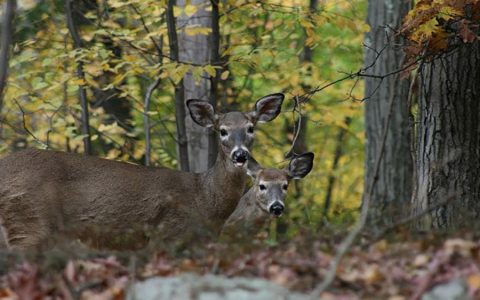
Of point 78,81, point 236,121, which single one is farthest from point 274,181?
point 78,81

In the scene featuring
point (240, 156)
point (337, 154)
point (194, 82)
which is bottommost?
point (337, 154)

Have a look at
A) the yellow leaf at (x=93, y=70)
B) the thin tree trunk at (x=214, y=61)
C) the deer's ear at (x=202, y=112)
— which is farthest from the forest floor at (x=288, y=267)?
the yellow leaf at (x=93, y=70)

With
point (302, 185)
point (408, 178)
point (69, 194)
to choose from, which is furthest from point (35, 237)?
point (302, 185)

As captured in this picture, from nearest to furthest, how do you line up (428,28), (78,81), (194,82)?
(428,28)
(78,81)
(194,82)

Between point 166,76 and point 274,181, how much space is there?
1622 mm

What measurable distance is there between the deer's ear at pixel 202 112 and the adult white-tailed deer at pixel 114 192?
0.03ft

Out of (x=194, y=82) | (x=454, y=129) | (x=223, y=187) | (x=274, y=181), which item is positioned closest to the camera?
(x=454, y=129)

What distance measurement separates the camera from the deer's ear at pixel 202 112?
939 centimetres

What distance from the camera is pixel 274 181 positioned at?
9.48 meters

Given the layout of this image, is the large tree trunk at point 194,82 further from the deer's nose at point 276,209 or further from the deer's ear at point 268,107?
the deer's nose at point 276,209

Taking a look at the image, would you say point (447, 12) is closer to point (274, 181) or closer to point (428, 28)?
point (428, 28)

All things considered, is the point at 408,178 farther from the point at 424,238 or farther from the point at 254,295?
the point at 254,295

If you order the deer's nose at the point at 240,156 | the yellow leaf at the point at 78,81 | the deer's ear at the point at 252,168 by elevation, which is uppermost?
the yellow leaf at the point at 78,81

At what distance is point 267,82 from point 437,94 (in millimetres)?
7462
